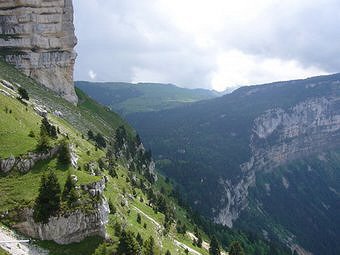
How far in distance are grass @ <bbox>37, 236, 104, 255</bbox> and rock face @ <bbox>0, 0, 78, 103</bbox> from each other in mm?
114095

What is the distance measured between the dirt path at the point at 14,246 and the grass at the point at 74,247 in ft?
4.51

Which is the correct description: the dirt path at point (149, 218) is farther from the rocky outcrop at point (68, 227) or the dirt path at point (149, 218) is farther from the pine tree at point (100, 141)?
the pine tree at point (100, 141)

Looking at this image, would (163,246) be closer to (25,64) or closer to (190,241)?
(190,241)

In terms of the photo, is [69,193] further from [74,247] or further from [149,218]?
[149,218]

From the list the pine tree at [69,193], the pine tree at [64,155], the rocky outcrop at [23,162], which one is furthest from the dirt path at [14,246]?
the pine tree at [64,155]

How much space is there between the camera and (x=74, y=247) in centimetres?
6775

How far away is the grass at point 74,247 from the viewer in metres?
66.0

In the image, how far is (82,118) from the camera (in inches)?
6535

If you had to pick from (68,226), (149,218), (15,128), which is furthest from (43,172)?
(149,218)

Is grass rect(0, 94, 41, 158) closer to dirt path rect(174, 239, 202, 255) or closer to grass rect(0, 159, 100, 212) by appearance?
grass rect(0, 159, 100, 212)

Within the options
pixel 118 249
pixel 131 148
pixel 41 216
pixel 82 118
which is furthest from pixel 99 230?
pixel 131 148

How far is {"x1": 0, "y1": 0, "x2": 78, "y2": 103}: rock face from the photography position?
171 meters

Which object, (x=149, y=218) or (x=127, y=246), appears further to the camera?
(x=149, y=218)

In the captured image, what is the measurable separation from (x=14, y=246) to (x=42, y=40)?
126 m
